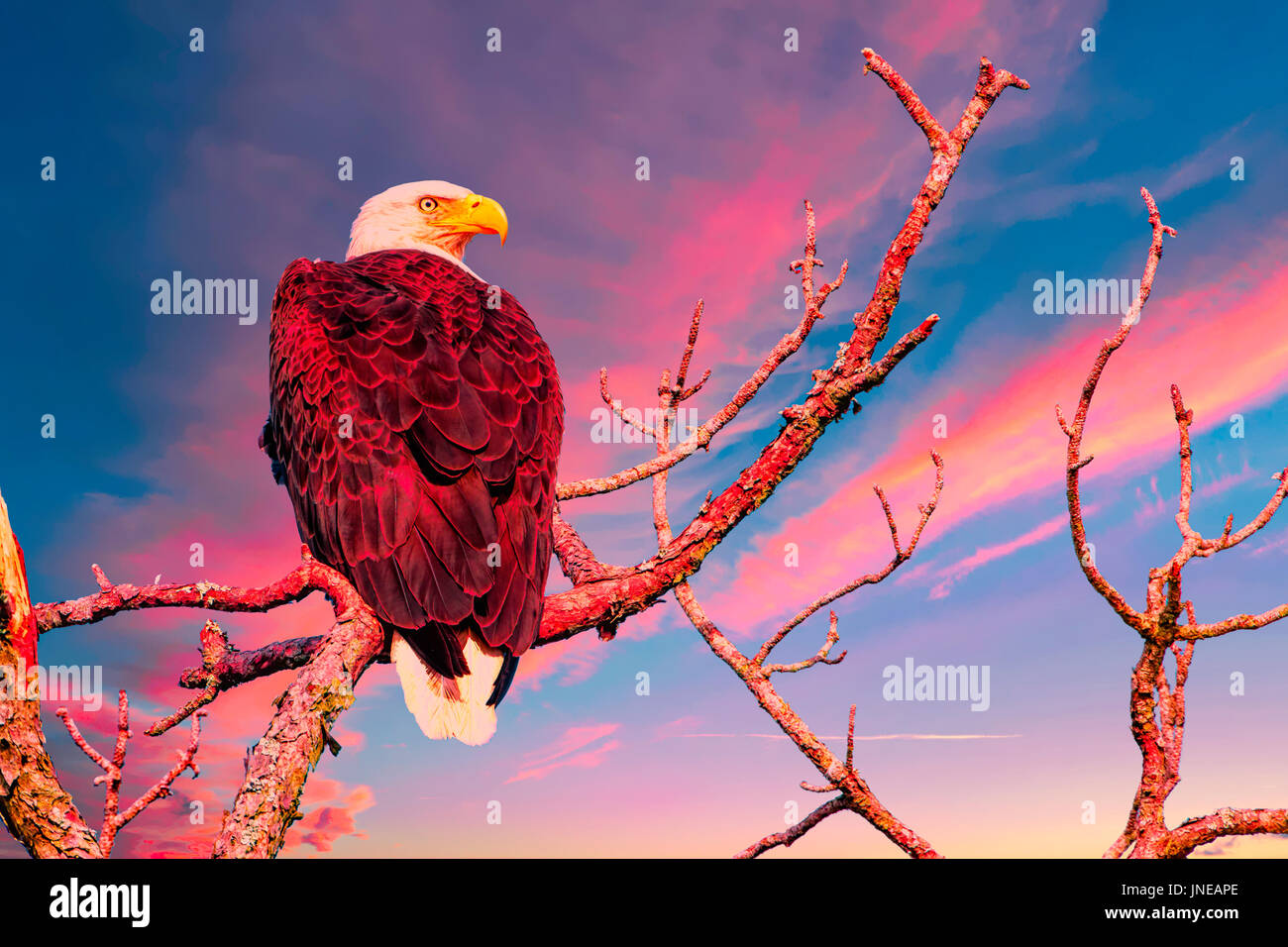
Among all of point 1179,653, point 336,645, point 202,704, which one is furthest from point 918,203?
point 202,704

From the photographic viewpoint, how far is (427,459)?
4.46 meters

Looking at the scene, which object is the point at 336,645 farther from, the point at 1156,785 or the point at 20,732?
the point at 1156,785

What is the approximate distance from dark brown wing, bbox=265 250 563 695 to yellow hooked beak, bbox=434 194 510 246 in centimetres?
228

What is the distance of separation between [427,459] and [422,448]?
7 cm

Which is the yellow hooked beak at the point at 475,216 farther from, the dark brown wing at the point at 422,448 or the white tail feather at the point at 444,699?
the white tail feather at the point at 444,699

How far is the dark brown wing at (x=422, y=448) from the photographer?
13.7 ft

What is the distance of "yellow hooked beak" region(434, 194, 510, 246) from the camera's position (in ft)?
25.6

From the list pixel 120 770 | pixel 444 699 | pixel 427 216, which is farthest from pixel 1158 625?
pixel 427 216

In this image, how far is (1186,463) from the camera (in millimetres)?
4363

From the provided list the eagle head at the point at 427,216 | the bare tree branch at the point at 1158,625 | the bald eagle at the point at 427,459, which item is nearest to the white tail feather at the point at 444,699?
the bald eagle at the point at 427,459

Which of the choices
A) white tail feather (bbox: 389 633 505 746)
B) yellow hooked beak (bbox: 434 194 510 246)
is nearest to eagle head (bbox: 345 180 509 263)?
yellow hooked beak (bbox: 434 194 510 246)

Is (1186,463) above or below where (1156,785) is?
above
